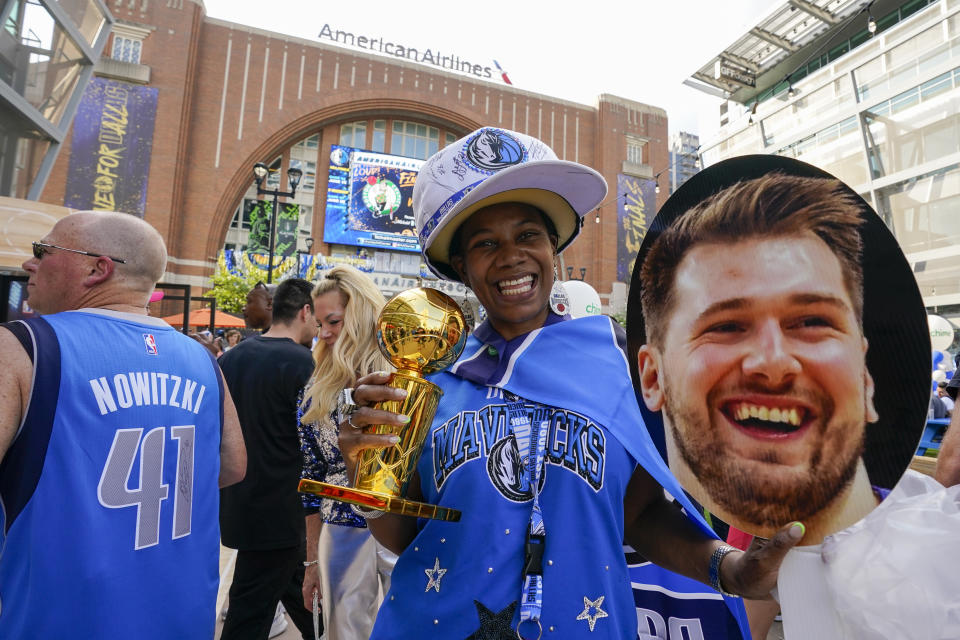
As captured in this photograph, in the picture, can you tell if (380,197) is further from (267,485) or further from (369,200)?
(267,485)

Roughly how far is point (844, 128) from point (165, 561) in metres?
2.40

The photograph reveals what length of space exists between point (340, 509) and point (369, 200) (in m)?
25.2

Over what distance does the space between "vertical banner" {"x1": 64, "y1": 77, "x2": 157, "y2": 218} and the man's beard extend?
24.6 m

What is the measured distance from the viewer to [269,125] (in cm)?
2456

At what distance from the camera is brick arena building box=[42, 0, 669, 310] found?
68.8 feet

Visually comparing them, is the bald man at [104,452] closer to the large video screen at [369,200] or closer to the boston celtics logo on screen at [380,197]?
the large video screen at [369,200]

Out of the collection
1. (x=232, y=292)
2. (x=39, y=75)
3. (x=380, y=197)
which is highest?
(x=380, y=197)

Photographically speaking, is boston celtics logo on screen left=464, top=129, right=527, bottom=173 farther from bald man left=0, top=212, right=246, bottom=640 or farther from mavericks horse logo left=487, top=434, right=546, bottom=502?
bald man left=0, top=212, right=246, bottom=640

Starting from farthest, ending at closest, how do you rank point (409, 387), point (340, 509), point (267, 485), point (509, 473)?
point (267, 485) → point (340, 509) → point (509, 473) → point (409, 387)

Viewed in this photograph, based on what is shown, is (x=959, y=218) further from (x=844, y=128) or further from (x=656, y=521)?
(x=656, y=521)

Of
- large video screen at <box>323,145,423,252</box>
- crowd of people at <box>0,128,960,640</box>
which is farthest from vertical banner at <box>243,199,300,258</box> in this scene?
crowd of people at <box>0,128,960,640</box>

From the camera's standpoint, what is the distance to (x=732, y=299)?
2.06ft

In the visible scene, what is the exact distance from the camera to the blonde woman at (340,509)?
99.0 inches

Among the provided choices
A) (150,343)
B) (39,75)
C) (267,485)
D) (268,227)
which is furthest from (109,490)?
(268,227)
